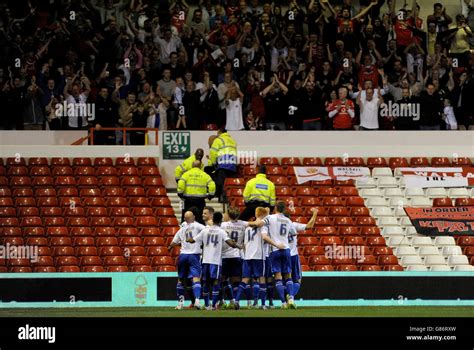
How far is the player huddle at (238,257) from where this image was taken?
25.0 m

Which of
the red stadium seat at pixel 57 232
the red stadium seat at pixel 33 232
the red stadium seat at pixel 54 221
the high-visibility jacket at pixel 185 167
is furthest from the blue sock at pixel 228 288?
the red stadium seat at pixel 54 221

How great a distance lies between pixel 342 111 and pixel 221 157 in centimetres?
434

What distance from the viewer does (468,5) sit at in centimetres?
3784

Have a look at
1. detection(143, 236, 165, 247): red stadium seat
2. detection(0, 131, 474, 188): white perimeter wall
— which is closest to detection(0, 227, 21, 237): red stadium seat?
detection(0, 131, 474, 188): white perimeter wall

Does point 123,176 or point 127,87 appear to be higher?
point 127,87

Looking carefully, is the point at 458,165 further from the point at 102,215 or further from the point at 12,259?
the point at 12,259

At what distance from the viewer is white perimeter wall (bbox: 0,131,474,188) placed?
33.3 meters

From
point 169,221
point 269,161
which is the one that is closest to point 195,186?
point 169,221

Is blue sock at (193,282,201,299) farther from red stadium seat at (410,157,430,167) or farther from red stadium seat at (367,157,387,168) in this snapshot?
red stadium seat at (410,157,430,167)

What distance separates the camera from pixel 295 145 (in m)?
34.2

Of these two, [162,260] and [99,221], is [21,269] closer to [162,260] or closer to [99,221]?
[99,221]

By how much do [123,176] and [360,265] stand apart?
5.85m

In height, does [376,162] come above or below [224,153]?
below
